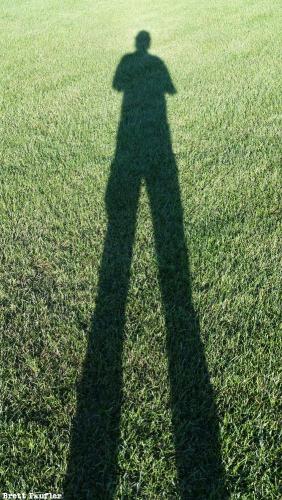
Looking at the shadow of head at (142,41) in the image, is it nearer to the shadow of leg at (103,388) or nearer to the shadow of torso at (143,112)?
the shadow of torso at (143,112)

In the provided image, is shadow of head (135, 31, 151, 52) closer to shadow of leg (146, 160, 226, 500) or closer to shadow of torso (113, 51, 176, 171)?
shadow of torso (113, 51, 176, 171)

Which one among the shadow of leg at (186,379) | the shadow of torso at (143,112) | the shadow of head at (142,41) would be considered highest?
the shadow of head at (142,41)

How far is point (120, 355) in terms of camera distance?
2.62 m

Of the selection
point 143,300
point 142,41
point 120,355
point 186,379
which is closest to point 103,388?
point 120,355

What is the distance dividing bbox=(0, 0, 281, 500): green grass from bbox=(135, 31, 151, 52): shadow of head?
3.47m

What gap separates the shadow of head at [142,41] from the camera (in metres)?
9.05

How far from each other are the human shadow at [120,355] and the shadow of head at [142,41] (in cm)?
545

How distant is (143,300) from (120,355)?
1.65ft

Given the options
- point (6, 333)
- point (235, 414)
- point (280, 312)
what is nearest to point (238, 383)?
point (235, 414)

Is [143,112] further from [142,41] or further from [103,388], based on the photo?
[142,41]

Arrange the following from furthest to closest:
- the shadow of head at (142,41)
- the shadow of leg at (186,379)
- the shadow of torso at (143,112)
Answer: the shadow of head at (142,41) → the shadow of torso at (143,112) → the shadow of leg at (186,379)

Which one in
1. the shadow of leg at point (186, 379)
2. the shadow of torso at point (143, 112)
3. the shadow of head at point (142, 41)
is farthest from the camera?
the shadow of head at point (142, 41)

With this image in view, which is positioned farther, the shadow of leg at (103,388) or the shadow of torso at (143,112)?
the shadow of torso at (143,112)

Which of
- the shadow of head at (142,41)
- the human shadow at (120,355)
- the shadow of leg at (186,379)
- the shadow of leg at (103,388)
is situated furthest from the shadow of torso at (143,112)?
the shadow of leg at (103,388)
